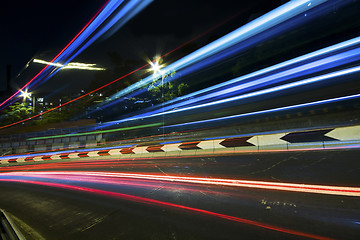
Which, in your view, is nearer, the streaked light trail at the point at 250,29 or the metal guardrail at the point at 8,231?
the metal guardrail at the point at 8,231

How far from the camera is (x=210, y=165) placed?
6.86m

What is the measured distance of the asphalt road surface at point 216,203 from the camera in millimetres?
2930

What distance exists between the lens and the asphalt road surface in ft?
9.61

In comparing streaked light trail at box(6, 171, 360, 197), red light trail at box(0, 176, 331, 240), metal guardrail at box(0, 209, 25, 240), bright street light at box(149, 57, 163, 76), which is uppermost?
bright street light at box(149, 57, 163, 76)

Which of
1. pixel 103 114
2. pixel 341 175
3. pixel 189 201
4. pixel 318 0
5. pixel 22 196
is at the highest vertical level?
pixel 318 0

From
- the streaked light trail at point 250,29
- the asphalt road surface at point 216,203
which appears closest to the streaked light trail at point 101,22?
the streaked light trail at point 250,29

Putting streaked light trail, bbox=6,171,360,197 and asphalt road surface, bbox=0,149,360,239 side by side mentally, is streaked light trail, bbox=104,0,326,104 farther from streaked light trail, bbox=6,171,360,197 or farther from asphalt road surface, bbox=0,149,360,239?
streaked light trail, bbox=6,171,360,197

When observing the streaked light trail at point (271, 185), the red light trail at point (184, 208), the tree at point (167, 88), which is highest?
the tree at point (167, 88)

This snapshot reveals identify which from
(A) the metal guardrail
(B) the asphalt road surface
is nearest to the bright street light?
(B) the asphalt road surface

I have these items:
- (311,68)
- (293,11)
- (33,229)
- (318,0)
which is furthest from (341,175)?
(318,0)

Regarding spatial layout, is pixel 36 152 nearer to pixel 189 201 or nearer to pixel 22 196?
pixel 22 196

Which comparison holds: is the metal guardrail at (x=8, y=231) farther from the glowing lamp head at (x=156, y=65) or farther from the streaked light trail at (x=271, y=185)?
the glowing lamp head at (x=156, y=65)

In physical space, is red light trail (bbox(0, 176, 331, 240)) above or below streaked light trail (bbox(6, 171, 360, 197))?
below

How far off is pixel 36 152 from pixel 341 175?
2129cm
